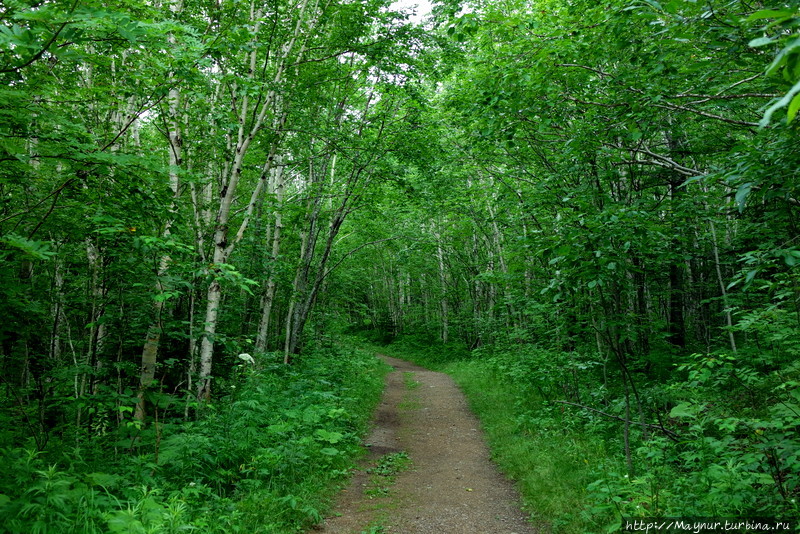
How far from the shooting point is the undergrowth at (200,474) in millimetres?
3180

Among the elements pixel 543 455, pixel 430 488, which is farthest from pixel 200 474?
pixel 543 455

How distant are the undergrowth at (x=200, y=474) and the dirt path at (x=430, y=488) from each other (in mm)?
432

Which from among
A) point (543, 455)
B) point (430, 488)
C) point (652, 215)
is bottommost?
point (430, 488)

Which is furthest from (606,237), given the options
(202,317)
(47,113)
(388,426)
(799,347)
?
(202,317)

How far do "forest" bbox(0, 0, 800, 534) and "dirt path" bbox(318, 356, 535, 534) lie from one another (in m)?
0.39

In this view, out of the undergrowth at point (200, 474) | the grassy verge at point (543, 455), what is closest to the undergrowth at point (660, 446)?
the grassy verge at point (543, 455)

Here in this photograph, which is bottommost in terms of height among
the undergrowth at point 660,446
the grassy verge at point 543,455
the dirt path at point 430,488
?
the dirt path at point 430,488

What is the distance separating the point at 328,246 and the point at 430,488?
26.0 ft

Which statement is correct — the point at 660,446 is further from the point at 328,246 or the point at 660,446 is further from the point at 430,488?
the point at 328,246

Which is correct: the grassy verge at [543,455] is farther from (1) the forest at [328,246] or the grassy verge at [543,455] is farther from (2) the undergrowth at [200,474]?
(2) the undergrowth at [200,474]

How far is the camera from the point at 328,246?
12.2 m

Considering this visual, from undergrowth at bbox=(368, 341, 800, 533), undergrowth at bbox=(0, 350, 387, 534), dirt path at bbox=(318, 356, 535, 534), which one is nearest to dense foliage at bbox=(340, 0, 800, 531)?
undergrowth at bbox=(368, 341, 800, 533)

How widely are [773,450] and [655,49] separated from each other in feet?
13.9

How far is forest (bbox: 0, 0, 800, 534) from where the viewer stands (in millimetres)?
3410
